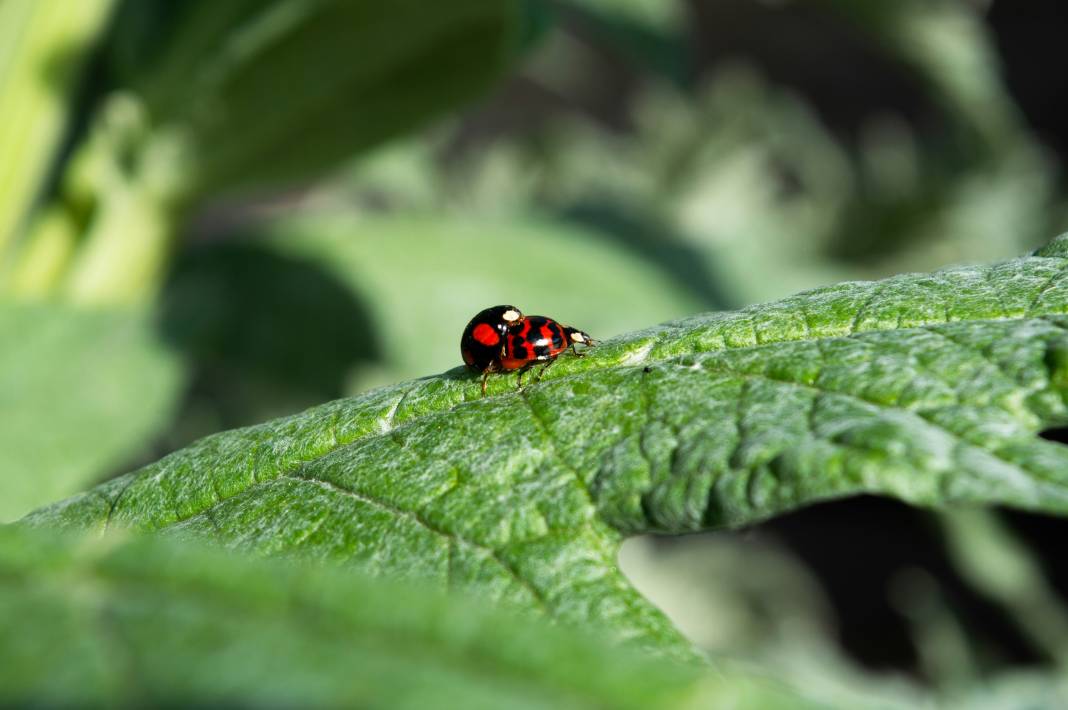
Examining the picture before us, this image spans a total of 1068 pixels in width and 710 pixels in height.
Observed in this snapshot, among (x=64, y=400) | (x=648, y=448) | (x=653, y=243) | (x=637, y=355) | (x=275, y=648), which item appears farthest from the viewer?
(x=653, y=243)

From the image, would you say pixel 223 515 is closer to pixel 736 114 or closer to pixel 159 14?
pixel 159 14

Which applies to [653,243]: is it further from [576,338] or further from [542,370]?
[542,370]

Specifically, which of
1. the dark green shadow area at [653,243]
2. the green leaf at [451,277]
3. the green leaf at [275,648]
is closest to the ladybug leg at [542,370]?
the green leaf at [275,648]

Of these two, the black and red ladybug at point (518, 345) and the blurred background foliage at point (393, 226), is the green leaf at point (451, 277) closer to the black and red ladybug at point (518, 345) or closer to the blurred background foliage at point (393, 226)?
the blurred background foliage at point (393, 226)

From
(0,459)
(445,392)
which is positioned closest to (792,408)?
(445,392)

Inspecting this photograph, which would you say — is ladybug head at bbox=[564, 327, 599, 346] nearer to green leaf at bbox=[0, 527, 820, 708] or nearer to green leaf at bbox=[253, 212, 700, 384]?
green leaf at bbox=[0, 527, 820, 708]

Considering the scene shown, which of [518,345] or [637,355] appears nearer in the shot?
[637,355]

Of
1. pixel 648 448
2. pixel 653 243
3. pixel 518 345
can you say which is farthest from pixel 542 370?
pixel 653 243
